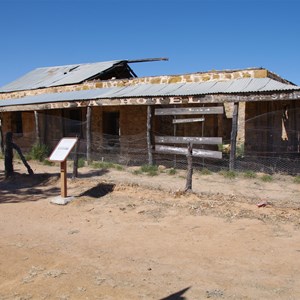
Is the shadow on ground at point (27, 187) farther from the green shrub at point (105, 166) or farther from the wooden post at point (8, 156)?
the green shrub at point (105, 166)

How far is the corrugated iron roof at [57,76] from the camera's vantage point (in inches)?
719

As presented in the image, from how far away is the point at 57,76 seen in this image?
2033 cm

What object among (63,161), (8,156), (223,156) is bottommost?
(223,156)

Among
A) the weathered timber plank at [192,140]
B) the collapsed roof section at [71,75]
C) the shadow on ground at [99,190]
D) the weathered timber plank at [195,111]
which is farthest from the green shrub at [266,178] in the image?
the collapsed roof section at [71,75]

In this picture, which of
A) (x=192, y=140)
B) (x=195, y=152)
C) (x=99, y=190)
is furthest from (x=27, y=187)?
(x=192, y=140)

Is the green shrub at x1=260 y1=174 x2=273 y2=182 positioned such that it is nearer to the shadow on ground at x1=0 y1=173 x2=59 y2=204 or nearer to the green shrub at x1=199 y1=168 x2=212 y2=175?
the green shrub at x1=199 y1=168 x2=212 y2=175

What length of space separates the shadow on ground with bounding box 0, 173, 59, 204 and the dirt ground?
0.18ft

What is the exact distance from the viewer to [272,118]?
44.4 feet

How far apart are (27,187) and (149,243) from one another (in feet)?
17.1

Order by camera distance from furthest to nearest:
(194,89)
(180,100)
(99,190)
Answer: (194,89) → (180,100) → (99,190)

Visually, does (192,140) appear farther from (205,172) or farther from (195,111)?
(205,172)

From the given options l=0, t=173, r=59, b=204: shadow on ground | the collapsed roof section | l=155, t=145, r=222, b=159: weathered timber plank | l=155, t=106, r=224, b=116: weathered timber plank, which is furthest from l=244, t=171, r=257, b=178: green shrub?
the collapsed roof section

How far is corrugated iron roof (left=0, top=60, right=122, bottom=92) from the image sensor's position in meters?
18.3

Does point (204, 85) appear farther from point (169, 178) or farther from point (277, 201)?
point (277, 201)
